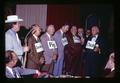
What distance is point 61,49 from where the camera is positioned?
23.9 feet

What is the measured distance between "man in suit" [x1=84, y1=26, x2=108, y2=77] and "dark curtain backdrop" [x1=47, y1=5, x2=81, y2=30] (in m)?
0.32

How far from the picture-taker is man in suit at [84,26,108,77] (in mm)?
Result: 7293

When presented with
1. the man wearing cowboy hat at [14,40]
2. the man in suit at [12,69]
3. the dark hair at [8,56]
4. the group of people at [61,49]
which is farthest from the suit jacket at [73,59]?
the dark hair at [8,56]

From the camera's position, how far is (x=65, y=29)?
7.27 meters

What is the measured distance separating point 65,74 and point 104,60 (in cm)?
64

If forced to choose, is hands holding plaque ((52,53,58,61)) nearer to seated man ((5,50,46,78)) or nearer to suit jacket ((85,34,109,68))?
seated man ((5,50,46,78))

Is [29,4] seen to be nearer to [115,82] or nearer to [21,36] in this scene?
[21,36]

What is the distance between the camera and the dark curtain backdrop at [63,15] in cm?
725

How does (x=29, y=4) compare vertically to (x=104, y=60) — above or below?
above

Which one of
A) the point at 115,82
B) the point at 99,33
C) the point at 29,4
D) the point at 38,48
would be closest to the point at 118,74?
the point at 115,82

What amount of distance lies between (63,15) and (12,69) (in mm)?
1137

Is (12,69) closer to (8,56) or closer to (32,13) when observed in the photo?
(8,56)

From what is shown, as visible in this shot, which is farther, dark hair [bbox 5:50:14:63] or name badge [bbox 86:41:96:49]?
name badge [bbox 86:41:96:49]

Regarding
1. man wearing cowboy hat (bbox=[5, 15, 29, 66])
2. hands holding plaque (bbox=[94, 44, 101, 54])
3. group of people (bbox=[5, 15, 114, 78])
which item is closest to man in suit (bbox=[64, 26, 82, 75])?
group of people (bbox=[5, 15, 114, 78])
